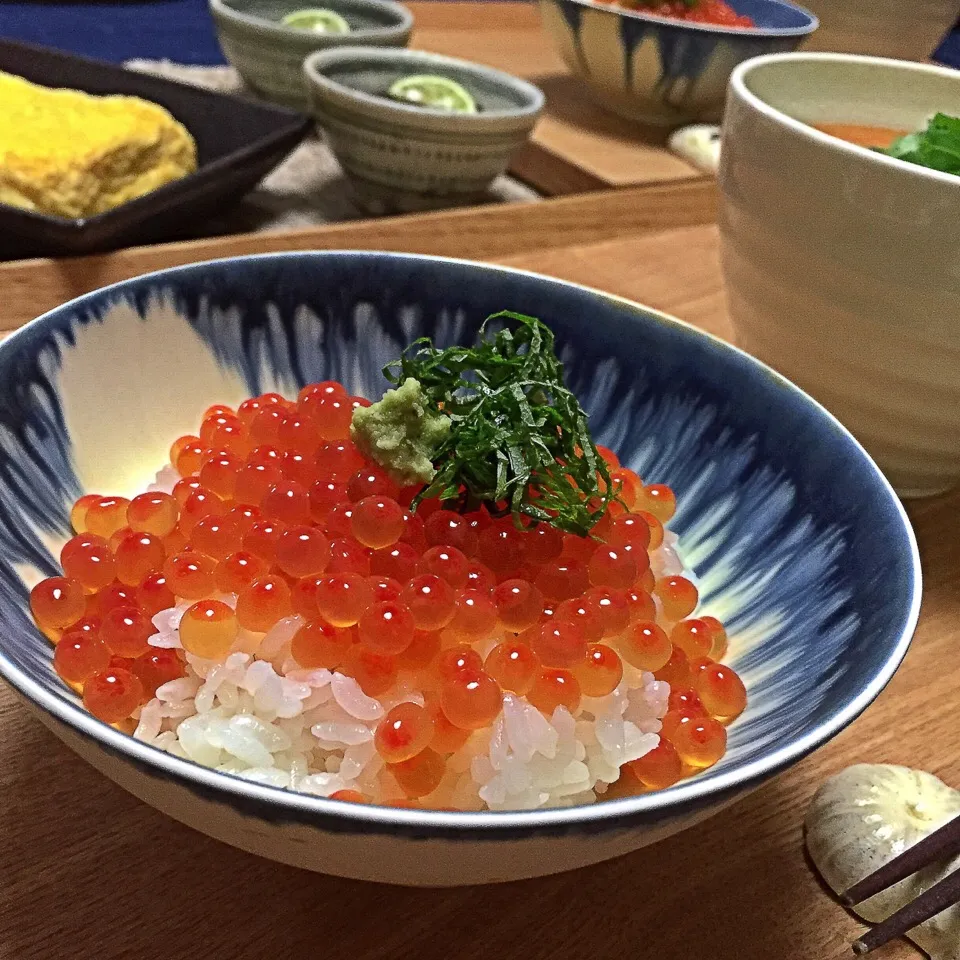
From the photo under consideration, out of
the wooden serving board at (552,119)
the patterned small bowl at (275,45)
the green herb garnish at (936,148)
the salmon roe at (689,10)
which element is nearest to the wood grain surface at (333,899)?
the green herb garnish at (936,148)

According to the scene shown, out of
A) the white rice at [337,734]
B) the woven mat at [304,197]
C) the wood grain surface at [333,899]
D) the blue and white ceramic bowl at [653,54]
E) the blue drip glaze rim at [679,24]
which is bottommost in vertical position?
the wood grain surface at [333,899]

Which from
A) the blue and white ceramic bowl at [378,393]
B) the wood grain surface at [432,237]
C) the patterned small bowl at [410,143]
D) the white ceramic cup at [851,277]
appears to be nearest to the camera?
the blue and white ceramic bowl at [378,393]

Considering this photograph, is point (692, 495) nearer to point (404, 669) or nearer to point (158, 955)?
point (404, 669)

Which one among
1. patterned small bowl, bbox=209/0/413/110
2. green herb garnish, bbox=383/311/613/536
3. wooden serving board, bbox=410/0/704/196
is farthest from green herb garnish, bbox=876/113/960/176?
patterned small bowl, bbox=209/0/413/110

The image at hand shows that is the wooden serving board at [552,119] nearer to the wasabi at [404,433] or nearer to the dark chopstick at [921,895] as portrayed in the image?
the wasabi at [404,433]

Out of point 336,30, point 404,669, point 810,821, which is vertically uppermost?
point 336,30

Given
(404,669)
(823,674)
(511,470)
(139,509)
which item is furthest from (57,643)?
(823,674)

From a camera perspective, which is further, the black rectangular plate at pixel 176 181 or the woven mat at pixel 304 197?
the woven mat at pixel 304 197

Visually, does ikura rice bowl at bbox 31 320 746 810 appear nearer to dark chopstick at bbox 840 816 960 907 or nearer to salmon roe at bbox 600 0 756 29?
dark chopstick at bbox 840 816 960 907
